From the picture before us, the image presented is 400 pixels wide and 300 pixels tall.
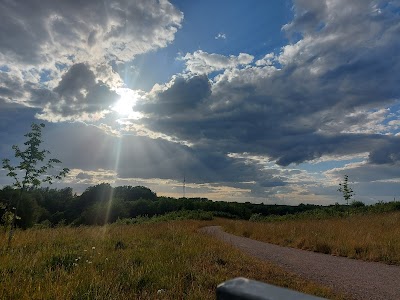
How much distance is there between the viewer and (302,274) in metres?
8.41

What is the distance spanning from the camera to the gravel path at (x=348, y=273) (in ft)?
22.8

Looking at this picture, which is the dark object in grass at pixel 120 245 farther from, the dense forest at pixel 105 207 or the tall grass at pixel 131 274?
the dense forest at pixel 105 207

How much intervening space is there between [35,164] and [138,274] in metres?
7.93

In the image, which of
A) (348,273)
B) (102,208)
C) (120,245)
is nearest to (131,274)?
(120,245)

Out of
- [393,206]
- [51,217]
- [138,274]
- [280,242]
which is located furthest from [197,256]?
[51,217]

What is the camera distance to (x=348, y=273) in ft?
28.2

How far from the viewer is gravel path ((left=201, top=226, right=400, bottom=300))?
694 centimetres

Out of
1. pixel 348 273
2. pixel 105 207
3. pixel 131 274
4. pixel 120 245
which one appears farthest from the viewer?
pixel 105 207

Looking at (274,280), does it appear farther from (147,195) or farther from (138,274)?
(147,195)

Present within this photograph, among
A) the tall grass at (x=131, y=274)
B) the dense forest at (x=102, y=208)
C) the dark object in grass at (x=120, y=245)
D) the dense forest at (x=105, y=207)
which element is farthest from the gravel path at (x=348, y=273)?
the dense forest at (x=105, y=207)

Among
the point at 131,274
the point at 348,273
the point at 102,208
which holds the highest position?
the point at 102,208

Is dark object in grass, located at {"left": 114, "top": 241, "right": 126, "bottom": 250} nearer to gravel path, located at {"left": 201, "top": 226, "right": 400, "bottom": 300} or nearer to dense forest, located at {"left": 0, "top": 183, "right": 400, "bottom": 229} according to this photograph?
gravel path, located at {"left": 201, "top": 226, "right": 400, "bottom": 300}

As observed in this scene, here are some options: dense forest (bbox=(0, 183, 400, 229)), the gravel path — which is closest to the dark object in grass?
the gravel path

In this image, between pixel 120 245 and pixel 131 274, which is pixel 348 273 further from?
pixel 120 245
